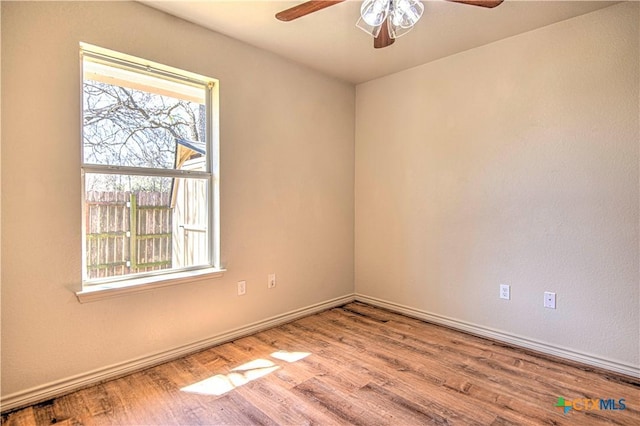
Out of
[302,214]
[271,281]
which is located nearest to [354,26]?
[302,214]

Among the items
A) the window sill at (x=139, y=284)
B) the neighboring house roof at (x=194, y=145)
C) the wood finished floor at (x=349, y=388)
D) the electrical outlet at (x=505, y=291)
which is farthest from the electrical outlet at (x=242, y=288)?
the electrical outlet at (x=505, y=291)

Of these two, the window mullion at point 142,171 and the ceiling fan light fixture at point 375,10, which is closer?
the ceiling fan light fixture at point 375,10

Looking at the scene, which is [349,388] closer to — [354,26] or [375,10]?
[375,10]

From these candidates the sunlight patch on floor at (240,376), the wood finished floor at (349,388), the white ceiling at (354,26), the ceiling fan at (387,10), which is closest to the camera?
the ceiling fan at (387,10)

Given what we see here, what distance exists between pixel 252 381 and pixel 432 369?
118cm

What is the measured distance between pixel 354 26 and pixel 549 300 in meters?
2.48

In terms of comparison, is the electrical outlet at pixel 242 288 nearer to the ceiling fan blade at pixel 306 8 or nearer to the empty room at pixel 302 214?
the empty room at pixel 302 214

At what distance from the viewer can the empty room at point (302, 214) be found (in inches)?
75.1

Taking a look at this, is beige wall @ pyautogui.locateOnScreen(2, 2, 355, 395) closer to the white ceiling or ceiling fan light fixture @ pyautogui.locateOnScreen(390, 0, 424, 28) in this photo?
the white ceiling

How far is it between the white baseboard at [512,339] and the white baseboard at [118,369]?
105cm

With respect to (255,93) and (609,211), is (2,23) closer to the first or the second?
(255,93)

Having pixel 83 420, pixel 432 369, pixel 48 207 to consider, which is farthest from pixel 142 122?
pixel 432 369

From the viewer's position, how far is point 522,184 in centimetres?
269

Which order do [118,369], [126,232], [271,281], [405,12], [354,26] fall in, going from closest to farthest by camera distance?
[405,12] → [118,369] → [126,232] → [354,26] → [271,281]
